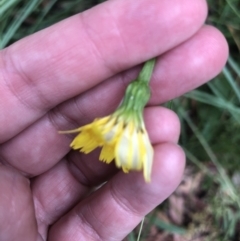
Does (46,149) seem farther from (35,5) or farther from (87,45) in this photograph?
(35,5)

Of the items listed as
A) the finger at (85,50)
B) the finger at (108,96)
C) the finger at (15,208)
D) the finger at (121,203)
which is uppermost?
the finger at (85,50)

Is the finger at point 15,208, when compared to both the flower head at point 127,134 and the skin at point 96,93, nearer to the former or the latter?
the skin at point 96,93

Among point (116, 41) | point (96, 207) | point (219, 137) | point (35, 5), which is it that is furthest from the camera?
point (219, 137)

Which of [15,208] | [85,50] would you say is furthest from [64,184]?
[85,50]

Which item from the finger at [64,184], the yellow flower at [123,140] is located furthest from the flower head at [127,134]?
the finger at [64,184]

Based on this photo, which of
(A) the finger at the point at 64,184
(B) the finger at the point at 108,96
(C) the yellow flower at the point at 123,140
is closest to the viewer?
(C) the yellow flower at the point at 123,140

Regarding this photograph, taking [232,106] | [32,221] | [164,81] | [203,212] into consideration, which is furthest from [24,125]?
[203,212]

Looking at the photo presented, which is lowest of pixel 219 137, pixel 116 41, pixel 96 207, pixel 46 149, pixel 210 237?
pixel 210 237
